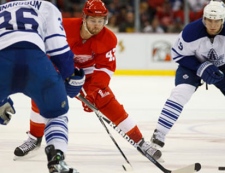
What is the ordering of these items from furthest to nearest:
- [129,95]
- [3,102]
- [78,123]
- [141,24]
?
[141,24]
[129,95]
[78,123]
[3,102]

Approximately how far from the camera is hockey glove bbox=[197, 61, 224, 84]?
14.2ft

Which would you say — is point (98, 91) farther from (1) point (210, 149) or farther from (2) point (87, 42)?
(1) point (210, 149)

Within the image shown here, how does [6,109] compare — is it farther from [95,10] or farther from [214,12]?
[214,12]

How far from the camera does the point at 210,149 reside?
443cm

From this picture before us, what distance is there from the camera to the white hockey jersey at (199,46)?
4438 millimetres

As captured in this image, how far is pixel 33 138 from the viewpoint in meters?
4.30

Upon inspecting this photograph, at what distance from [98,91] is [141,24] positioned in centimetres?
666

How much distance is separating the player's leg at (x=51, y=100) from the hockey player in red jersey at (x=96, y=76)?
1.09 m

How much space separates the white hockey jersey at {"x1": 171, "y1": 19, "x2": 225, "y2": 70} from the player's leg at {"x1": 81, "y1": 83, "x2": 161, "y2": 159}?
1.85 feet

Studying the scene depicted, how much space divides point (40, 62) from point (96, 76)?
1.26 metres

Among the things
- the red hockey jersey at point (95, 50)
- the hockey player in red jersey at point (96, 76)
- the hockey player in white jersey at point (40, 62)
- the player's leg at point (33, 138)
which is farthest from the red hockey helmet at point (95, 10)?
the hockey player in white jersey at point (40, 62)

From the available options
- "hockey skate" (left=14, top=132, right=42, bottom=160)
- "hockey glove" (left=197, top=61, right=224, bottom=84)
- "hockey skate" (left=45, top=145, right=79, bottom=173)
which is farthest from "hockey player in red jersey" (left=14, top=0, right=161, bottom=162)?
"hockey skate" (left=45, top=145, right=79, bottom=173)

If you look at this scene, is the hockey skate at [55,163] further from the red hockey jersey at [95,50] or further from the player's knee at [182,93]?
the player's knee at [182,93]

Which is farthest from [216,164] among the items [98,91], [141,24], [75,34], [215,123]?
[141,24]
